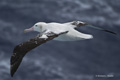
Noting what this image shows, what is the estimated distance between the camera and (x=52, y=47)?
21.8 meters

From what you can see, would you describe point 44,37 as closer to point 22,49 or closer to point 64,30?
point 64,30

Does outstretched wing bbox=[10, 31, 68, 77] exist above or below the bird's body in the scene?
below

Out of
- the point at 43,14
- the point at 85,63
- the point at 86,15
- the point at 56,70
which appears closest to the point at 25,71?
the point at 56,70

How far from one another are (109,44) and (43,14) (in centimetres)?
475

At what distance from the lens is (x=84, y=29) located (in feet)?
77.4

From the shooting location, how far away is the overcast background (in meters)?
21.2

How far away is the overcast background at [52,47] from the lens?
833 inches

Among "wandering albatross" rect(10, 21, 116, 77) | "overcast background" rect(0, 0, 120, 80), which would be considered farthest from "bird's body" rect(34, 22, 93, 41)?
"overcast background" rect(0, 0, 120, 80)

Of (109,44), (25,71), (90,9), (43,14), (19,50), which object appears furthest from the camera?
(90,9)

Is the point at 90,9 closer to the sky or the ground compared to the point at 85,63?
closer to the sky

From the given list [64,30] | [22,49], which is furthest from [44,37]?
[22,49]

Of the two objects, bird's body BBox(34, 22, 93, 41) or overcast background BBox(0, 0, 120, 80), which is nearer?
bird's body BBox(34, 22, 93, 41)

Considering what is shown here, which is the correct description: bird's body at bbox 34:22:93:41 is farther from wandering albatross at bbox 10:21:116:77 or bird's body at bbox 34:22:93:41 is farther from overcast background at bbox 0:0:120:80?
overcast background at bbox 0:0:120:80

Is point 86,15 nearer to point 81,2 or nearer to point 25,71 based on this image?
point 81,2
